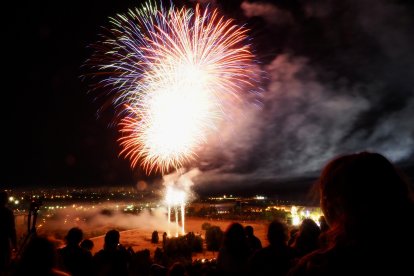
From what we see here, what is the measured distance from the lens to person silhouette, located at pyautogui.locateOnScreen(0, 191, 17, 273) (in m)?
5.69

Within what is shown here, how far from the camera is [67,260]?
198 inches

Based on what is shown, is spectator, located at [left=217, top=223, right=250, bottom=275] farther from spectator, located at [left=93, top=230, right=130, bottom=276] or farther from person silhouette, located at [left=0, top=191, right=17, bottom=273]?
person silhouette, located at [left=0, top=191, right=17, bottom=273]

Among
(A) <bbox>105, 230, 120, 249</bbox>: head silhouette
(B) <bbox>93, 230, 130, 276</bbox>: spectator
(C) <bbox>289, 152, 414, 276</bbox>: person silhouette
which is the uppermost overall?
(C) <bbox>289, 152, 414, 276</bbox>: person silhouette

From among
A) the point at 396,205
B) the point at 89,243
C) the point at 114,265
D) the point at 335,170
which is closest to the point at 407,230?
the point at 396,205

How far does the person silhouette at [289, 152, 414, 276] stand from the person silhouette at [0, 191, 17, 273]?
6290 millimetres

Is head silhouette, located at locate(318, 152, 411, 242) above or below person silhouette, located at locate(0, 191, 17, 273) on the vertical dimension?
above

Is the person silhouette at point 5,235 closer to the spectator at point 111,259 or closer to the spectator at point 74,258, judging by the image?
the spectator at point 74,258

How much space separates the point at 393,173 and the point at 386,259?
0.37 metres

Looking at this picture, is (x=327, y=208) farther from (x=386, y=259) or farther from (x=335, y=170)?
(x=386, y=259)

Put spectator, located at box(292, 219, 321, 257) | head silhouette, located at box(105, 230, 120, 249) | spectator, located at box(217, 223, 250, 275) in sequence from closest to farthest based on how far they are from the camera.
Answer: spectator, located at box(292, 219, 321, 257) → spectator, located at box(217, 223, 250, 275) → head silhouette, located at box(105, 230, 120, 249)

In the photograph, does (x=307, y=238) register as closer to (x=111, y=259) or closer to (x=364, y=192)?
(x=111, y=259)

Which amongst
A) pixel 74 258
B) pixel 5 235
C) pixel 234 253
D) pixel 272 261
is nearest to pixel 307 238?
pixel 234 253

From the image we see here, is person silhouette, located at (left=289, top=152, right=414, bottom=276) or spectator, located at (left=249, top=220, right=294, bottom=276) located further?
spectator, located at (left=249, top=220, right=294, bottom=276)

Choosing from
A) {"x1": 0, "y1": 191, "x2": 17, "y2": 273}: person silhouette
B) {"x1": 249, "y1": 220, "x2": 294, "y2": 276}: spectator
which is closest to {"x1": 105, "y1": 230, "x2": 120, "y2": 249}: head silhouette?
{"x1": 0, "y1": 191, "x2": 17, "y2": 273}: person silhouette
